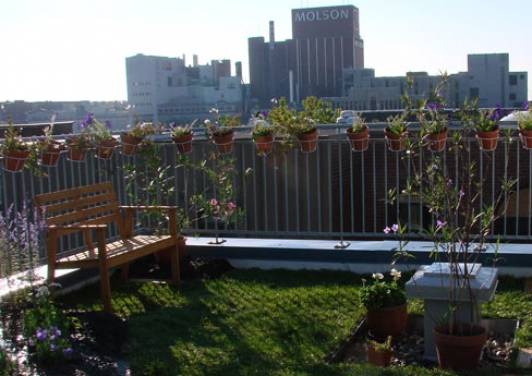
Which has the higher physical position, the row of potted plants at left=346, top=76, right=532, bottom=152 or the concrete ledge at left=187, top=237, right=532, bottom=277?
the row of potted plants at left=346, top=76, right=532, bottom=152

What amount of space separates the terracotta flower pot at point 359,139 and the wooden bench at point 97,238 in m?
1.90

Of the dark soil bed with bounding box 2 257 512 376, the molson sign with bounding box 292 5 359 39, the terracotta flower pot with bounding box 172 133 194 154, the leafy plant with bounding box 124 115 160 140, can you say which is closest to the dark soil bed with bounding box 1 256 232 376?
→ the dark soil bed with bounding box 2 257 512 376

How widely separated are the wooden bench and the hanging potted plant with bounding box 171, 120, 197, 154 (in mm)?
1072

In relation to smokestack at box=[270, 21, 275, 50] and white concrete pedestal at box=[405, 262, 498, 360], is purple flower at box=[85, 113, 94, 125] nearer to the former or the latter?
white concrete pedestal at box=[405, 262, 498, 360]

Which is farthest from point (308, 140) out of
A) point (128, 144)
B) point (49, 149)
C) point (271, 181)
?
point (271, 181)

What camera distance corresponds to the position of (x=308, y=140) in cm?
730

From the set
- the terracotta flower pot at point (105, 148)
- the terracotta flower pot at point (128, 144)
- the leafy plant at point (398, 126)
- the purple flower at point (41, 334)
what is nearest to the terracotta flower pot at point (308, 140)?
the leafy plant at point (398, 126)

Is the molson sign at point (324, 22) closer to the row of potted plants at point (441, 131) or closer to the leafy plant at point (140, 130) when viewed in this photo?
the leafy plant at point (140, 130)

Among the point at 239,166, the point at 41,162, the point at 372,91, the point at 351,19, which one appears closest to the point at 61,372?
the point at 41,162

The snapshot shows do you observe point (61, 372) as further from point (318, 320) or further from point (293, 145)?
point (293, 145)

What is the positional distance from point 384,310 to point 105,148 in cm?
361

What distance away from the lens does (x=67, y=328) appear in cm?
447

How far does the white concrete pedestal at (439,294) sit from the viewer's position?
14.5ft

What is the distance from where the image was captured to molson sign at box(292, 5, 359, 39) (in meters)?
119
